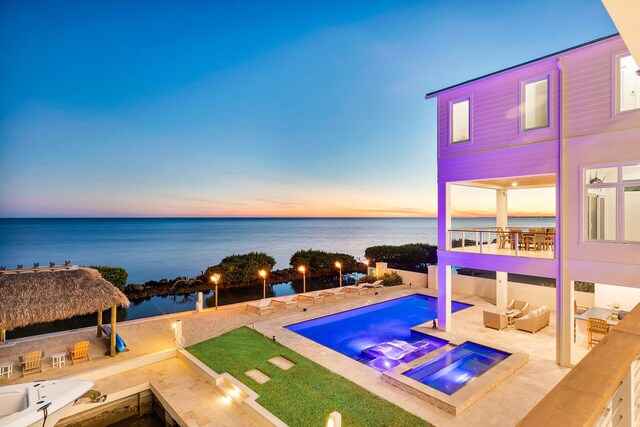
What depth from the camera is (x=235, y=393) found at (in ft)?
24.7

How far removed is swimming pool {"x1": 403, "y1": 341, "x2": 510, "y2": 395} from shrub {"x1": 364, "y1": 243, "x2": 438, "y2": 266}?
811 inches

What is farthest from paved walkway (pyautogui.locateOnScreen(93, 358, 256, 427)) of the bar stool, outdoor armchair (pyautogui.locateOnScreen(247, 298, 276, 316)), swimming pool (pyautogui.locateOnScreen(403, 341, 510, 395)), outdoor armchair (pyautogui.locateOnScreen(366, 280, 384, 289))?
outdoor armchair (pyautogui.locateOnScreen(366, 280, 384, 289))

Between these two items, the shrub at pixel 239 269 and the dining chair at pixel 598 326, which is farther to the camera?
the shrub at pixel 239 269

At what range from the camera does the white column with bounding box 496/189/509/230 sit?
45.0 ft

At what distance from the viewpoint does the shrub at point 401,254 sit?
30938 millimetres

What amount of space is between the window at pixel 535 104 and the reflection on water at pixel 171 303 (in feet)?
58.9

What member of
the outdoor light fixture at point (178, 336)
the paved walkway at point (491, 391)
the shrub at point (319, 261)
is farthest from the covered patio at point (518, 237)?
Answer: the shrub at point (319, 261)

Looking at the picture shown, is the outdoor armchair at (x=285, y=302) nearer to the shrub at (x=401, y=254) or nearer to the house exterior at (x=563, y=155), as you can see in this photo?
the house exterior at (x=563, y=155)

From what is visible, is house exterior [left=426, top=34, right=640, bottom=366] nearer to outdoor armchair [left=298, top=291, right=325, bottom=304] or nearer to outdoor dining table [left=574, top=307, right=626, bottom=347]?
outdoor dining table [left=574, top=307, right=626, bottom=347]

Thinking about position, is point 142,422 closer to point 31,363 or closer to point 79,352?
point 79,352

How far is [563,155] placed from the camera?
853 cm

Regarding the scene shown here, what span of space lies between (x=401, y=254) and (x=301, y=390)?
82.7ft

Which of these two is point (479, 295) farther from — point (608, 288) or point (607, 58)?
point (607, 58)

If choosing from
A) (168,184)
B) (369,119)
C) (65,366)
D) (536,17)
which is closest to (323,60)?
(369,119)
